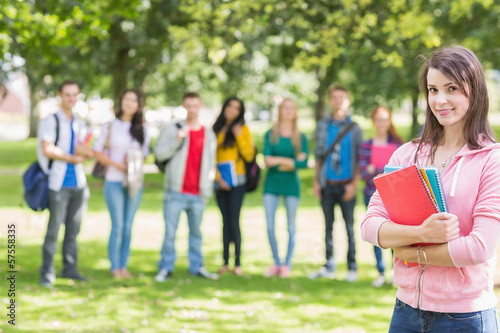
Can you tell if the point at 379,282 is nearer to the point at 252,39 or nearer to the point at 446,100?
the point at 252,39

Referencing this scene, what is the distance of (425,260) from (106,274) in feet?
19.2

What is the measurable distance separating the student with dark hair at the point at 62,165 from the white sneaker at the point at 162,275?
1.15 meters

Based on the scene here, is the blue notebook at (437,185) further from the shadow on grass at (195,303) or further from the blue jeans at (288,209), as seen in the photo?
the blue jeans at (288,209)

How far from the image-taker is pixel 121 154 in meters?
7.23

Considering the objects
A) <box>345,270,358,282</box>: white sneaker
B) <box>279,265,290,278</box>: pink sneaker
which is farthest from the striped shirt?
<box>345,270,358,282</box>: white sneaker

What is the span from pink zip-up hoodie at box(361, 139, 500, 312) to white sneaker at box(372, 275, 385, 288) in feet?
16.0

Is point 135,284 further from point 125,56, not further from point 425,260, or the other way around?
point 125,56

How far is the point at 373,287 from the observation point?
23.5 feet

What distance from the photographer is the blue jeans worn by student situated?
7.38 m

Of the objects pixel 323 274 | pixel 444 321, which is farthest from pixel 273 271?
pixel 444 321

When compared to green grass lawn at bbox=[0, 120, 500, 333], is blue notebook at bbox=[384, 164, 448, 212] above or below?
above

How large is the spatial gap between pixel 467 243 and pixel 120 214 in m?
5.55

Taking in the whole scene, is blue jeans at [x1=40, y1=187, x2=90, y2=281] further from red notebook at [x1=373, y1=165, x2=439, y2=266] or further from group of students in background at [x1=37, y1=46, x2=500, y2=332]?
red notebook at [x1=373, y1=165, x2=439, y2=266]

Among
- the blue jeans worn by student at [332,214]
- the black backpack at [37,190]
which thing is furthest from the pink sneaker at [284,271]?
the black backpack at [37,190]
